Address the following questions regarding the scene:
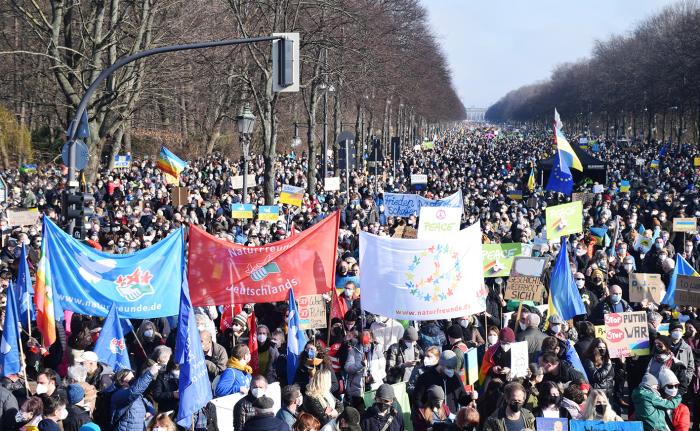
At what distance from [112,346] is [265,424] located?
110 inches

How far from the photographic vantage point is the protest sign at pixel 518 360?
951cm

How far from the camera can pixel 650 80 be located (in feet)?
226

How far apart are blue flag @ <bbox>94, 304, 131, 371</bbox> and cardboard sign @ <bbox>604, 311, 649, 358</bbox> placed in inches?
190

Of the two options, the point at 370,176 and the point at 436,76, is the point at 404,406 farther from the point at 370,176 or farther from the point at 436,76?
the point at 436,76

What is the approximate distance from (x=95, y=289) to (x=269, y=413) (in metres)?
4.27

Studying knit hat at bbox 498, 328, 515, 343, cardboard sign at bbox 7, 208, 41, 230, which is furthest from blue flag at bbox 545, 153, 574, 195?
knit hat at bbox 498, 328, 515, 343

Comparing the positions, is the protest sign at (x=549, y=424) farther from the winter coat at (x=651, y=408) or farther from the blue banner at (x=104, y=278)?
the blue banner at (x=104, y=278)

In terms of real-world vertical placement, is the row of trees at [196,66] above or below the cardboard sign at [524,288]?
above

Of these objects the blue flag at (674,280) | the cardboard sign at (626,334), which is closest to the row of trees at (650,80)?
the blue flag at (674,280)

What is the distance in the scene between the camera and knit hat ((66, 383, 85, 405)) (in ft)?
26.1

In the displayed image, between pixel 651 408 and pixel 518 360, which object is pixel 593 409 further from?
pixel 518 360

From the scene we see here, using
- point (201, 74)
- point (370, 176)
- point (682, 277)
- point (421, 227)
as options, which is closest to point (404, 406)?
point (682, 277)

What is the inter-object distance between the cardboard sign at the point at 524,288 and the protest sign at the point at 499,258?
5.19ft

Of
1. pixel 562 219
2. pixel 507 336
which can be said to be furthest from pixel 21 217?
pixel 507 336
